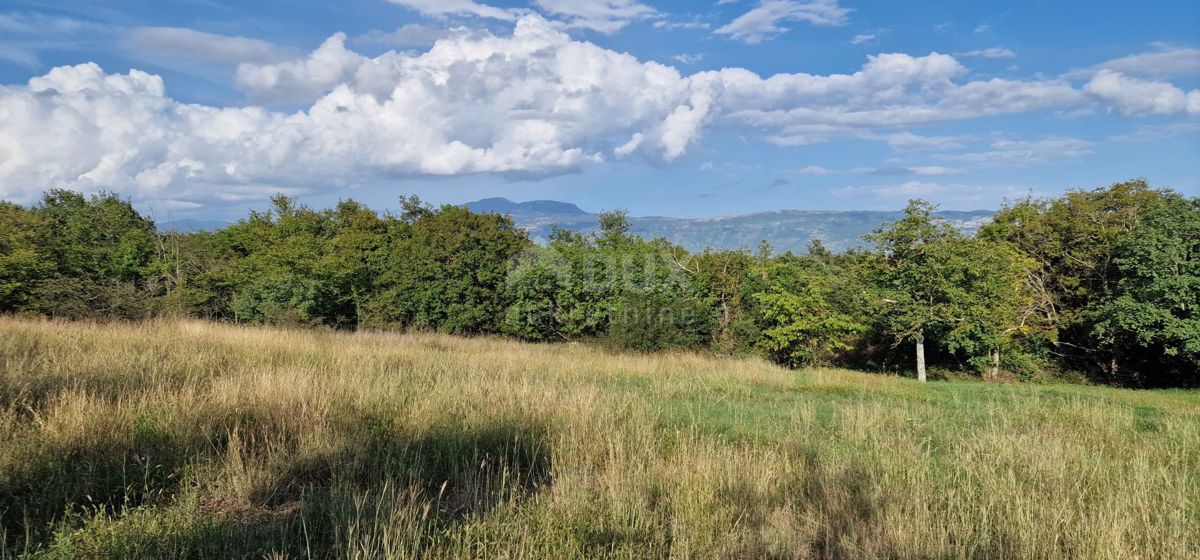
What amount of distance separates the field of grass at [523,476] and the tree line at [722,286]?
18.1 meters

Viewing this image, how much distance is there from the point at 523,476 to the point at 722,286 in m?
28.6

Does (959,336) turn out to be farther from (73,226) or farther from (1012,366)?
(73,226)

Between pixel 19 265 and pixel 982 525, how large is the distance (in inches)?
1174

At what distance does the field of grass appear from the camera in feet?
12.1

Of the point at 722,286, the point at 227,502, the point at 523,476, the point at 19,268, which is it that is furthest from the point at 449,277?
the point at 227,502

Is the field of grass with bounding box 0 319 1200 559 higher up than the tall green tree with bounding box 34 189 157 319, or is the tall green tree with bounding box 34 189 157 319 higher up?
the tall green tree with bounding box 34 189 157 319

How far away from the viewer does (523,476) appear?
5133 mm

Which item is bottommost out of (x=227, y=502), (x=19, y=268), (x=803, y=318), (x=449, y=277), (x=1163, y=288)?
(x=803, y=318)

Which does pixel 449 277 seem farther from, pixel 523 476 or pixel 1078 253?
pixel 1078 253

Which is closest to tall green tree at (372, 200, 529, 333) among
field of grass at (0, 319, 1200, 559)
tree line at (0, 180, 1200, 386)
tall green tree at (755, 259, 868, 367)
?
tree line at (0, 180, 1200, 386)

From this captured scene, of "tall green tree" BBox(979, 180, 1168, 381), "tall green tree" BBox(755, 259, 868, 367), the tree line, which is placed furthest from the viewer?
"tall green tree" BBox(979, 180, 1168, 381)

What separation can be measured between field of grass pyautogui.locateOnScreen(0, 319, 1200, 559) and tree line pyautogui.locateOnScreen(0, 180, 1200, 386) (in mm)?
18068

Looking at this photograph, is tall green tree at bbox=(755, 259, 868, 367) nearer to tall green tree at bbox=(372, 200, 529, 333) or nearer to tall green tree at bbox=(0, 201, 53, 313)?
tall green tree at bbox=(372, 200, 529, 333)

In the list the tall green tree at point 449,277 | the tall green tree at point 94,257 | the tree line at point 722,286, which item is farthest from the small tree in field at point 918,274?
the tall green tree at point 94,257
